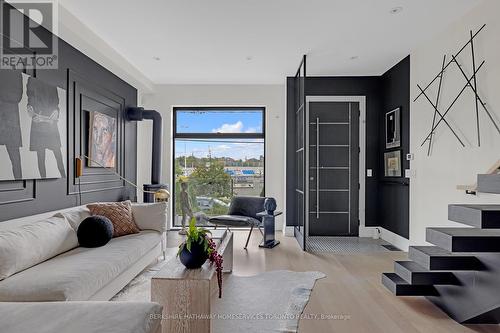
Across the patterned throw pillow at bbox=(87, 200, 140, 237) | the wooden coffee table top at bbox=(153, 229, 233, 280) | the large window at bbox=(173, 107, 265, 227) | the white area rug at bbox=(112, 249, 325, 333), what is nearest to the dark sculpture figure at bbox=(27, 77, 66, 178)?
the patterned throw pillow at bbox=(87, 200, 140, 237)

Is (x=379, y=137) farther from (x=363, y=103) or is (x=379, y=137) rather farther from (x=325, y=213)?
(x=325, y=213)

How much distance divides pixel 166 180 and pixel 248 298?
12.0 ft

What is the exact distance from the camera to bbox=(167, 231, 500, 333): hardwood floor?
96.1 inches

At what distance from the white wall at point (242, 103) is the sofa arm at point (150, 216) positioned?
7.10ft

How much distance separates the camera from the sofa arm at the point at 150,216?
12.8 feet

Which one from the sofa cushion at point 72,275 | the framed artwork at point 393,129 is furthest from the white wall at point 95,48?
the framed artwork at point 393,129

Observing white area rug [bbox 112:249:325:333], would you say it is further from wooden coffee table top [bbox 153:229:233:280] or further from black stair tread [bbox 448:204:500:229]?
black stair tread [bbox 448:204:500:229]

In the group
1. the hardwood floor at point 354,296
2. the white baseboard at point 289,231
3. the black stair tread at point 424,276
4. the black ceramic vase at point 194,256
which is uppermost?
the black ceramic vase at point 194,256

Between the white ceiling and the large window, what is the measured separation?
3.50ft

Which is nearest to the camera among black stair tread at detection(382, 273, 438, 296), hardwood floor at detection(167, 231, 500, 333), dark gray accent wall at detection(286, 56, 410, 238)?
hardwood floor at detection(167, 231, 500, 333)

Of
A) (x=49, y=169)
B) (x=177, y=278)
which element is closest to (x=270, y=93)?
(x=49, y=169)

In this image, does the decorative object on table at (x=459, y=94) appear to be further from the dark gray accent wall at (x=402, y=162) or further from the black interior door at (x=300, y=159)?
the black interior door at (x=300, y=159)

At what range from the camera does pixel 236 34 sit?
3.89 meters

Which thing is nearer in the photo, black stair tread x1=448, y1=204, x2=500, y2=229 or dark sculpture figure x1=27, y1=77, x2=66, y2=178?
black stair tread x1=448, y1=204, x2=500, y2=229
